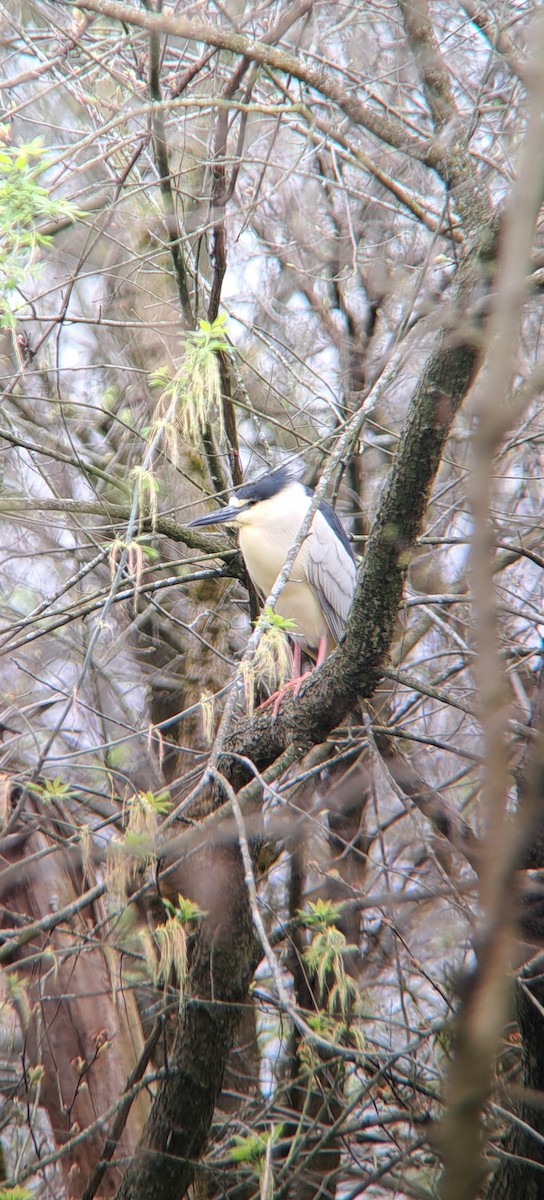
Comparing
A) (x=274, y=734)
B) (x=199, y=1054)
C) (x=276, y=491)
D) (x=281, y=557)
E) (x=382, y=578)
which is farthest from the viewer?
(x=276, y=491)

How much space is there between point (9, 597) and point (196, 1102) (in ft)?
8.23

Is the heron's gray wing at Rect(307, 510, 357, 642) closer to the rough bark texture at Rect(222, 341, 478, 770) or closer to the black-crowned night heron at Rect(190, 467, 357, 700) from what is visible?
the black-crowned night heron at Rect(190, 467, 357, 700)

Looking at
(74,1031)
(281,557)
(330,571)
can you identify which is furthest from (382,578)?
(74,1031)

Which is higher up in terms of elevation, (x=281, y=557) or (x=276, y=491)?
(x=276, y=491)

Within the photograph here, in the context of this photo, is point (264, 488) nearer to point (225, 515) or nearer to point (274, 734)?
point (225, 515)

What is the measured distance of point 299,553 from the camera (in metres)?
3.73

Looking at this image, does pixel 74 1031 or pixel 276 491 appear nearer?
pixel 74 1031

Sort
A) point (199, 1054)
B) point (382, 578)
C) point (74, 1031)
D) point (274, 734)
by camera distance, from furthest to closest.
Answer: point (74, 1031), point (199, 1054), point (274, 734), point (382, 578)

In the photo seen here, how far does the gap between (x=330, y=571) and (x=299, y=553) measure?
0.65ft

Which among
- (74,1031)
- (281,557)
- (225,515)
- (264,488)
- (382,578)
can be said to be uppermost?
(264,488)

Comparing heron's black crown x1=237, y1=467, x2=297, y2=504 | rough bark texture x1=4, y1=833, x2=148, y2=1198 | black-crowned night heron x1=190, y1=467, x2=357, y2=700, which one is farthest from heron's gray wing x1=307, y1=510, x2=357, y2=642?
rough bark texture x1=4, y1=833, x2=148, y2=1198

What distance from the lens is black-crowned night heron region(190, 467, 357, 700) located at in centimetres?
362

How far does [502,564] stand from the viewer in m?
3.93

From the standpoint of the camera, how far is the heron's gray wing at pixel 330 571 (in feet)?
12.5
